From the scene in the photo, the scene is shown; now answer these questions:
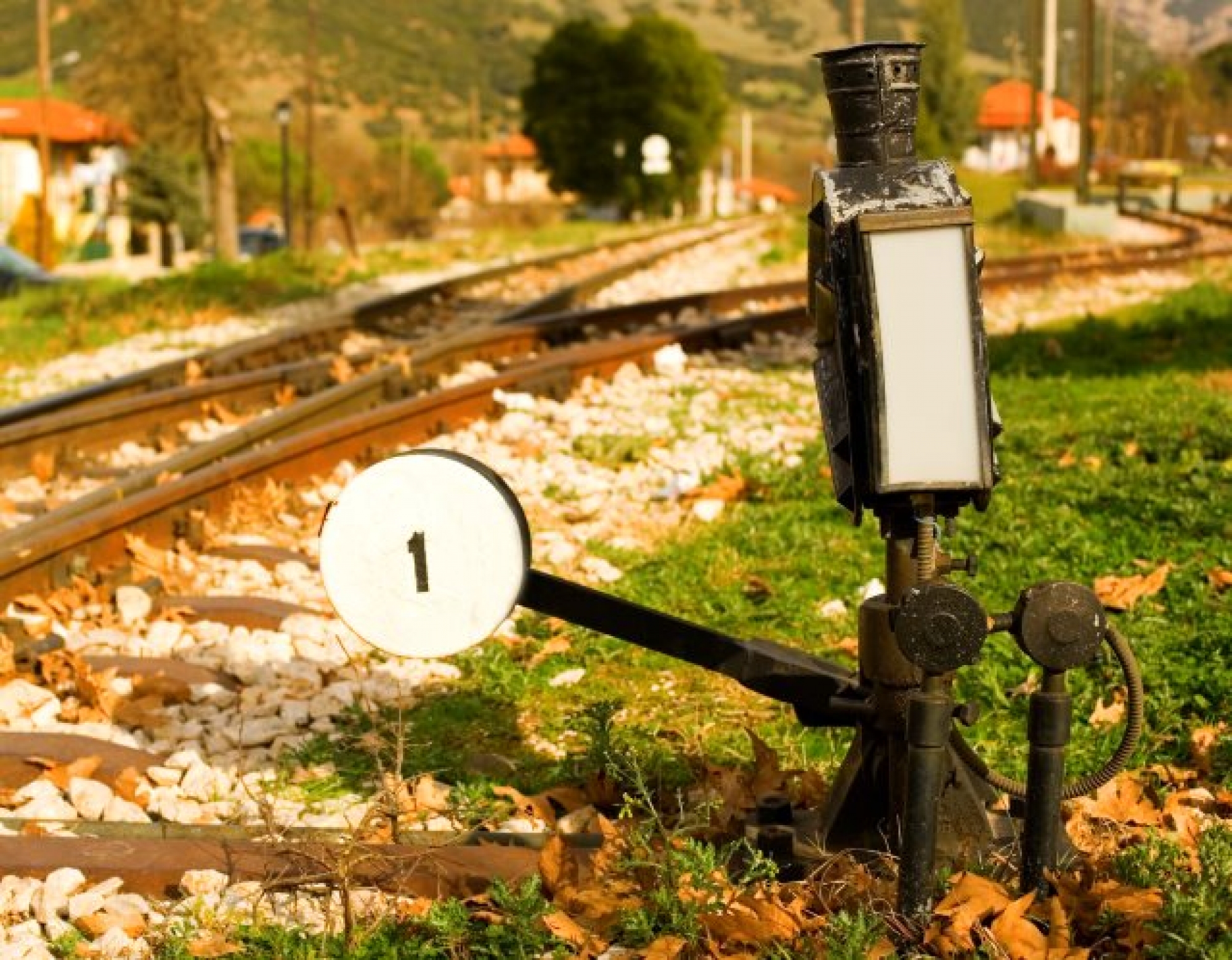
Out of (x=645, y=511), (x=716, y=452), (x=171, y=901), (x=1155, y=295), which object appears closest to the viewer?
(x=171, y=901)

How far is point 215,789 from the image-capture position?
396 cm

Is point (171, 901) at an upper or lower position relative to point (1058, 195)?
lower

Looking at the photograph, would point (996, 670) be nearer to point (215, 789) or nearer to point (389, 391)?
point (215, 789)

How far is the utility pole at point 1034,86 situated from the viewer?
39.0 metres

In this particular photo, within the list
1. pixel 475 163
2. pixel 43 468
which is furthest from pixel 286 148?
pixel 475 163

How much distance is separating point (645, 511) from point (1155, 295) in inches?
359

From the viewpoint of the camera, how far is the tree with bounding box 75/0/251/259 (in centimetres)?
3869

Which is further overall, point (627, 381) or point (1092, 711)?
point (627, 381)

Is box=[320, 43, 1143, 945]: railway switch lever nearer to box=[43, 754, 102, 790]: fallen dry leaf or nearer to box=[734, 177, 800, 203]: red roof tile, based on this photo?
box=[43, 754, 102, 790]: fallen dry leaf

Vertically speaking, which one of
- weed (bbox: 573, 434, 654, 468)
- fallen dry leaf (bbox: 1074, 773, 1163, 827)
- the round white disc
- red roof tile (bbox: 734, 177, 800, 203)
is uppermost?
red roof tile (bbox: 734, 177, 800, 203)

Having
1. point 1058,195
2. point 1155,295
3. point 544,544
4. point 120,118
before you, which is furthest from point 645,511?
point 120,118

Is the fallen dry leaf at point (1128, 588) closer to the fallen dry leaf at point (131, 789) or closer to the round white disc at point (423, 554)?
→ the round white disc at point (423, 554)

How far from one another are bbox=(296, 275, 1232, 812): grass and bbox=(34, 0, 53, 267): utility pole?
33.4 metres

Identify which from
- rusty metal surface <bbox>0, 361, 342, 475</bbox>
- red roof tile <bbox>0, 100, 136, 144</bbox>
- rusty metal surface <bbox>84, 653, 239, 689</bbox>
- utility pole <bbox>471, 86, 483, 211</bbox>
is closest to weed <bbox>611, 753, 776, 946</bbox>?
rusty metal surface <bbox>84, 653, 239, 689</bbox>
